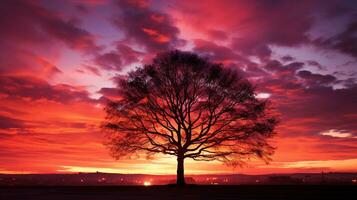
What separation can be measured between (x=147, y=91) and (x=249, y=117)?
1103 cm

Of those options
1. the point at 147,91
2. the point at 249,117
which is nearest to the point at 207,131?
the point at 249,117

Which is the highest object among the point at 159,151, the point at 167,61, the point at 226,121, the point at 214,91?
the point at 167,61

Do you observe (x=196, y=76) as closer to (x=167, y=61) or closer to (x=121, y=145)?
(x=167, y=61)

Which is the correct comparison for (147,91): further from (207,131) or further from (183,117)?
(207,131)

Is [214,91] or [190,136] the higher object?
[214,91]

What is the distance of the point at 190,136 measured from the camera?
4394 cm

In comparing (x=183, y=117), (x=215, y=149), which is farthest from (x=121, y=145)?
(x=215, y=149)

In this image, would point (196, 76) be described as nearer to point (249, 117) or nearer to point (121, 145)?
point (249, 117)

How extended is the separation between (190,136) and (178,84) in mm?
5679

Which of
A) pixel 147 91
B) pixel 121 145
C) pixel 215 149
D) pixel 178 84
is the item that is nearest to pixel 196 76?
pixel 178 84

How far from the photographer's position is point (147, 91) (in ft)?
143

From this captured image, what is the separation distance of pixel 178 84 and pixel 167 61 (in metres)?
2.90

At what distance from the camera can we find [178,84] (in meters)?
43.3

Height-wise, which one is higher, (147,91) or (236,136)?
(147,91)
